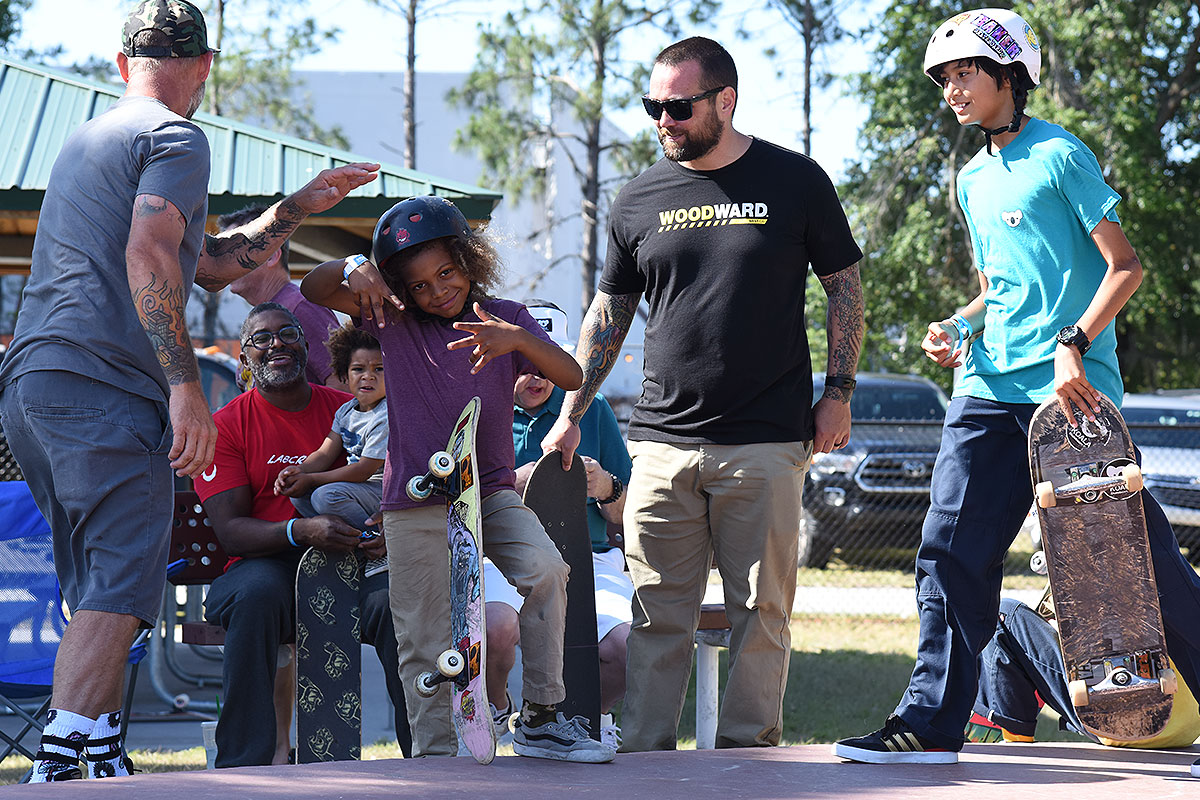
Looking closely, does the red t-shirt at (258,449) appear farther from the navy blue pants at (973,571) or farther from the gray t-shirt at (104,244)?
the navy blue pants at (973,571)

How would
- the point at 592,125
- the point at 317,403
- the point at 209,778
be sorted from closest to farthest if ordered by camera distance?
1. the point at 209,778
2. the point at 317,403
3. the point at 592,125

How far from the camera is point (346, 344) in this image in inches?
189

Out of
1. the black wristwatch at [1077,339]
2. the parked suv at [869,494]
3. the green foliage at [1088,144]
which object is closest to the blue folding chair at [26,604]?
the black wristwatch at [1077,339]

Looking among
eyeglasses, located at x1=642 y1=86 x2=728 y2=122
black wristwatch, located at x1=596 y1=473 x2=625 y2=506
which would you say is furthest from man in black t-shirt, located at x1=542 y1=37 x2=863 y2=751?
black wristwatch, located at x1=596 y1=473 x2=625 y2=506

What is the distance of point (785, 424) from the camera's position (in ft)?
12.5

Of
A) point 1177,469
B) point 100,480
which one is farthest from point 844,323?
point 1177,469

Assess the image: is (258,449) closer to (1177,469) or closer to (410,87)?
(1177,469)

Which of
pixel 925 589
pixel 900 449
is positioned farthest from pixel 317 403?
pixel 900 449

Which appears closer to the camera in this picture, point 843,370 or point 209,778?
point 209,778

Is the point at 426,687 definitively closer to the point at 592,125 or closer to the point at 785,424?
the point at 785,424

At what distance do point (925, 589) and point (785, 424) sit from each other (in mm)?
669

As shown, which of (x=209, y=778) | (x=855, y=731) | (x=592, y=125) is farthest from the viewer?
(x=592, y=125)

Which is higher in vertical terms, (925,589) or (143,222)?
(143,222)

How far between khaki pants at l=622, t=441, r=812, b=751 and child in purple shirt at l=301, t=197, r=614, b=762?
0.46 meters
